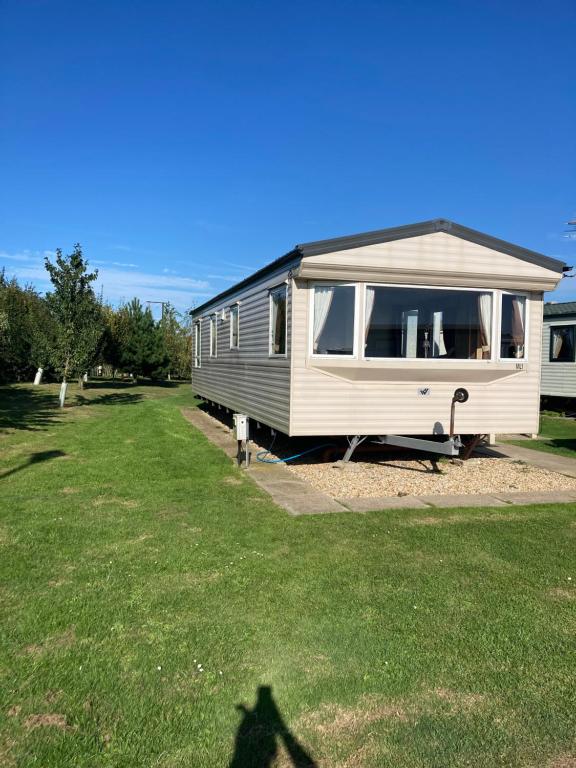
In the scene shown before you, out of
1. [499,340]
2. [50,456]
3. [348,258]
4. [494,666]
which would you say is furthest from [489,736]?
[50,456]

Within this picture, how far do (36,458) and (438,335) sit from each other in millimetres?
6118

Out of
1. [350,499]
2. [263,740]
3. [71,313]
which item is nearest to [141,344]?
[71,313]

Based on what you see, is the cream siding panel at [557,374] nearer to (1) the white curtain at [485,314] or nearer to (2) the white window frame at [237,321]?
(1) the white curtain at [485,314]

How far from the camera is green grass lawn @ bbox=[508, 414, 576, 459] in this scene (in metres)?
10.8

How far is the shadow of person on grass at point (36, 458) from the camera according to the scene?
24.9 ft

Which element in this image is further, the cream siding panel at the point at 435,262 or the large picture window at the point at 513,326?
the large picture window at the point at 513,326

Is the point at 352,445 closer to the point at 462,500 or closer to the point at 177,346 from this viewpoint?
the point at 462,500

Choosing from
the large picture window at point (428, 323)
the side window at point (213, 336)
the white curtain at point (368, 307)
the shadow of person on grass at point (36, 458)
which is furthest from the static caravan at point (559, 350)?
the shadow of person on grass at point (36, 458)

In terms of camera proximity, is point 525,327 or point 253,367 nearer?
point 525,327

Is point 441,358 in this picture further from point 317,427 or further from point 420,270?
point 317,427

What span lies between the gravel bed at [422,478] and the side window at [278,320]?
5.73 feet

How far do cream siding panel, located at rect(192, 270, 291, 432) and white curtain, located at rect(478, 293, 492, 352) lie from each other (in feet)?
9.07

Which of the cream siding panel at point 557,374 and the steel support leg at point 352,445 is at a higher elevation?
the cream siding panel at point 557,374

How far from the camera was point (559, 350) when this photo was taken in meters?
17.4
